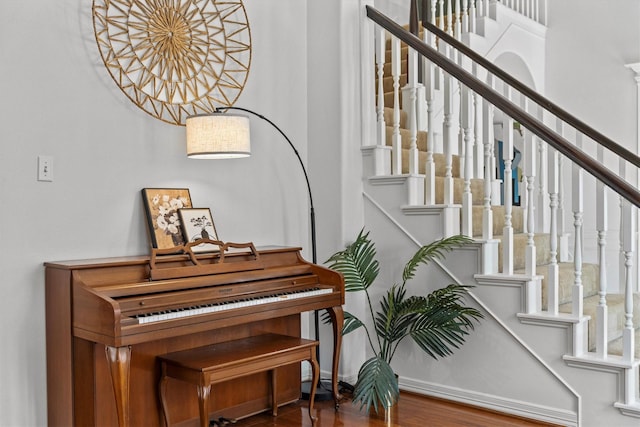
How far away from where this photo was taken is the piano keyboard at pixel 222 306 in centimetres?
259

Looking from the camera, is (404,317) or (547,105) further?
(547,105)

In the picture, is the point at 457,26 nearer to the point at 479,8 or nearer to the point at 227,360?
the point at 479,8

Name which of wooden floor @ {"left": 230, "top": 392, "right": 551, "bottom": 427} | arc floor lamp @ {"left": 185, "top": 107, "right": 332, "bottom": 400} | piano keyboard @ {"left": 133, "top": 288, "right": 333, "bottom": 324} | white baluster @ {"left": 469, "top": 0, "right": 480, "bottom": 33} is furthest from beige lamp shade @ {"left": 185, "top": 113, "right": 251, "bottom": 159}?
white baluster @ {"left": 469, "top": 0, "right": 480, "bottom": 33}

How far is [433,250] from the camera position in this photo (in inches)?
136

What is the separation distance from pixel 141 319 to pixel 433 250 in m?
1.65

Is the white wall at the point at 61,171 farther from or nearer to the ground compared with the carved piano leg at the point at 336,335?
farther from the ground

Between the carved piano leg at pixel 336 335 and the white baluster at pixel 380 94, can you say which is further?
the white baluster at pixel 380 94

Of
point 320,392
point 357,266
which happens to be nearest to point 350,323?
point 357,266

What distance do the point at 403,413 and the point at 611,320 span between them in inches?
52.5

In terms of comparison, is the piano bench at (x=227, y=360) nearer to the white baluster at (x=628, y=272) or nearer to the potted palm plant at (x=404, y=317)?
the potted palm plant at (x=404, y=317)

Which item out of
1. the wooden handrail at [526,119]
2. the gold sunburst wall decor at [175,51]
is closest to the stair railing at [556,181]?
the wooden handrail at [526,119]

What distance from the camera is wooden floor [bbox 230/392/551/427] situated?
129 inches

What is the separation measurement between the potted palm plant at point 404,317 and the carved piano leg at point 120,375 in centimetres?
127

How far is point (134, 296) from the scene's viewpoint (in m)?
2.65
